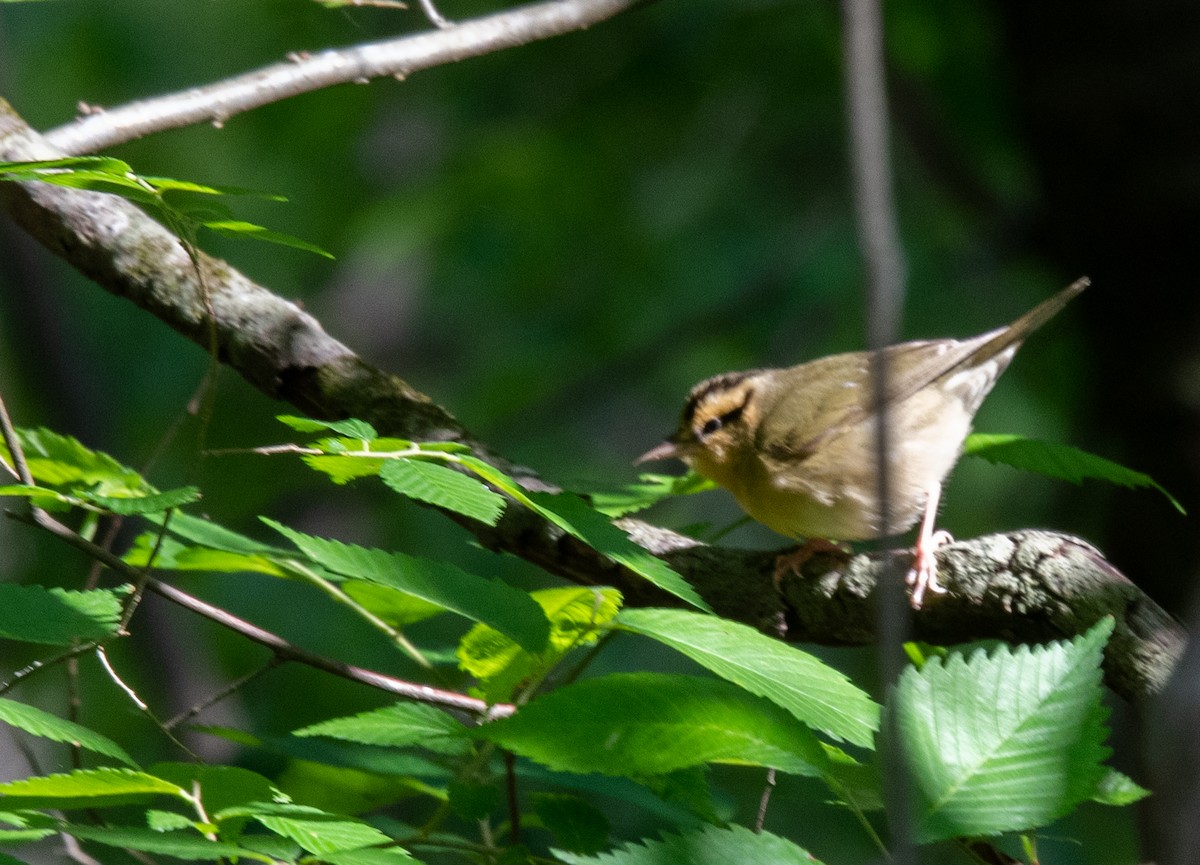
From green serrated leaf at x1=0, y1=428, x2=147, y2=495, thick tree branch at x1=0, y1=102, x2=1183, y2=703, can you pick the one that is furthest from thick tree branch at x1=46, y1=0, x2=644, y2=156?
green serrated leaf at x1=0, y1=428, x2=147, y2=495

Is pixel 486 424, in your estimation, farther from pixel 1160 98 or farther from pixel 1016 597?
pixel 1016 597

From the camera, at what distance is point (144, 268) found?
2705mm

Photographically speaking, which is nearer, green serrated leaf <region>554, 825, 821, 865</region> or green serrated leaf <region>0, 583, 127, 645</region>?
green serrated leaf <region>554, 825, 821, 865</region>

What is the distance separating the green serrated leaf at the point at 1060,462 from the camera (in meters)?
2.16

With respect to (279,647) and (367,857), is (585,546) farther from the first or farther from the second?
(367,857)

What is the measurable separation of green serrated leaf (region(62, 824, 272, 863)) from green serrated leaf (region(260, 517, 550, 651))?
1.22ft

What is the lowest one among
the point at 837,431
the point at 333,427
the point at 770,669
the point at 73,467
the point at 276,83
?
the point at 73,467

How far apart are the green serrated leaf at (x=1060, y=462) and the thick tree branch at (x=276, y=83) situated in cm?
156

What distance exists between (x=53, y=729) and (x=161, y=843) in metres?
0.24

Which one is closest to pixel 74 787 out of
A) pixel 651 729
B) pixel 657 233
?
pixel 651 729

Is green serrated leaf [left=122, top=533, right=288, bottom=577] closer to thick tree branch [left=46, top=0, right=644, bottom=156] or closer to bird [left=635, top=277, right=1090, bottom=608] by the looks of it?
thick tree branch [left=46, top=0, right=644, bottom=156]

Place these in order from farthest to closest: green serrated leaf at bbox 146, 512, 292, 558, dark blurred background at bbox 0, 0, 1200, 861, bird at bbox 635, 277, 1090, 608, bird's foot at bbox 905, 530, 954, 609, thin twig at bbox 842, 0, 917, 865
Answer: dark blurred background at bbox 0, 0, 1200, 861 < bird at bbox 635, 277, 1090, 608 < bird's foot at bbox 905, 530, 954, 609 < green serrated leaf at bbox 146, 512, 292, 558 < thin twig at bbox 842, 0, 917, 865

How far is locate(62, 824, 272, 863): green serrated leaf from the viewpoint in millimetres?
1261

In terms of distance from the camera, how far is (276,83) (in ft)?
9.20
